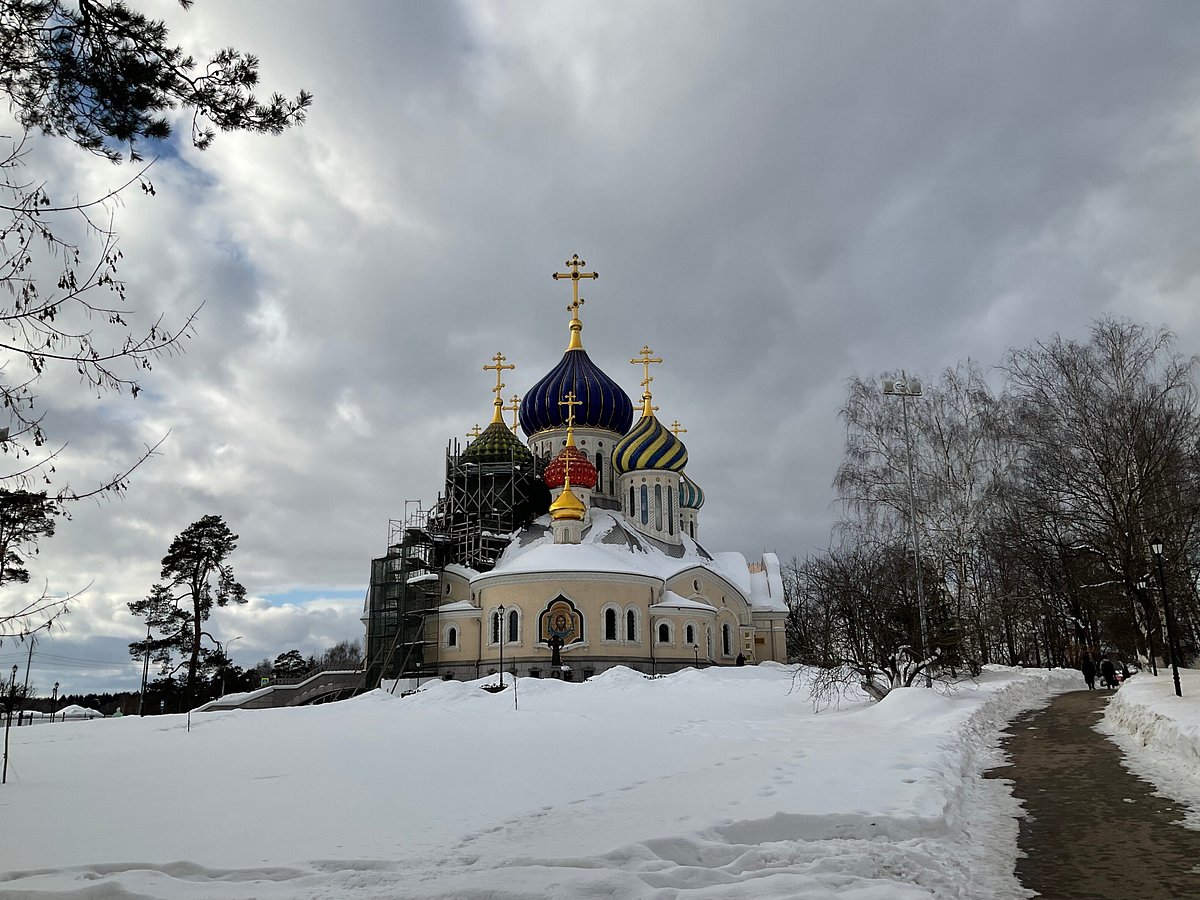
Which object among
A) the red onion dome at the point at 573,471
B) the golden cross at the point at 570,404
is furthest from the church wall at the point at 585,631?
the golden cross at the point at 570,404

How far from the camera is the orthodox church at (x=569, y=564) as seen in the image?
1443 inches

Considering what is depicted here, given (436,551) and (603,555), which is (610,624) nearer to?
(603,555)

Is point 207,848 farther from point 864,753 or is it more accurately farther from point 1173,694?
point 1173,694

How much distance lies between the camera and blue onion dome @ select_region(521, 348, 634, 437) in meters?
47.9

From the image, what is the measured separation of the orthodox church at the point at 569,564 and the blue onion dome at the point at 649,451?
7cm

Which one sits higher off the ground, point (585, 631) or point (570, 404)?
point (570, 404)

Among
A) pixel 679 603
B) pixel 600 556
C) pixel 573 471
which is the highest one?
pixel 573 471

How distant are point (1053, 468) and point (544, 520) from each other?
87.4 ft

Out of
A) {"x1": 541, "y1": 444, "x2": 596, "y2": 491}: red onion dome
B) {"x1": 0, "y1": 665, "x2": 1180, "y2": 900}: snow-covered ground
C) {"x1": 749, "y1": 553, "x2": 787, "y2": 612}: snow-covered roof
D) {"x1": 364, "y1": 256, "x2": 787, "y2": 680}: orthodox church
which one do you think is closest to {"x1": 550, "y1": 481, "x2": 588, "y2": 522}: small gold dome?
{"x1": 364, "y1": 256, "x2": 787, "y2": 680}: orthodox church

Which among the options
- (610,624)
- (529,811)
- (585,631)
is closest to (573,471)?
(610,624)

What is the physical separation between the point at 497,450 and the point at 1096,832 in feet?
128

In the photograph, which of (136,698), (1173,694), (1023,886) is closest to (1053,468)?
(1173,694)

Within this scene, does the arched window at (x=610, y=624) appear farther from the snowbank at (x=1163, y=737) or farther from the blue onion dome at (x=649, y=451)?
the snowbank at (x=1163, y=737)

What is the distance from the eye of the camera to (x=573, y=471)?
42906mm
